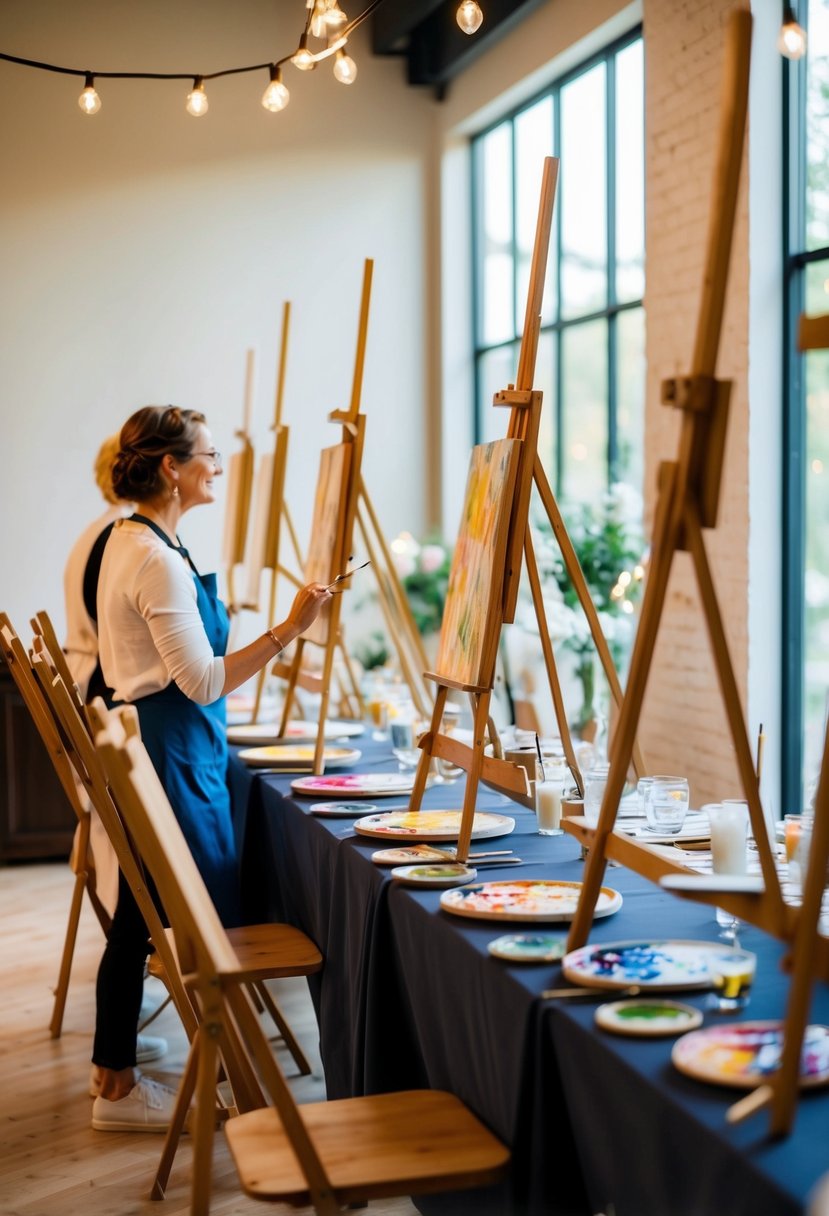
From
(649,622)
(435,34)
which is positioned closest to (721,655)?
(649,622)

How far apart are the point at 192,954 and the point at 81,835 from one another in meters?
1.90

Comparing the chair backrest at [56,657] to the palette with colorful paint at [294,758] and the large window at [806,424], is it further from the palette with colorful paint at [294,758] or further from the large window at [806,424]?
the large window at [806,424]

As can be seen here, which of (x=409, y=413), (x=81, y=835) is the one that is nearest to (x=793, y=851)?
(x=81, y=835)

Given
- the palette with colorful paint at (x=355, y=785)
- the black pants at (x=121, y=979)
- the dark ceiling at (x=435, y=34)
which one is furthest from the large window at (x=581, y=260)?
the black pants at (x=121, y=979)

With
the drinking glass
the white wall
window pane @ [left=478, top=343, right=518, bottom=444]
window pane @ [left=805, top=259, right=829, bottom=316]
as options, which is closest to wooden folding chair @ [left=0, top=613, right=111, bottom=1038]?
the drinking glass

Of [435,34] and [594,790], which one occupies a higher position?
[435,34]

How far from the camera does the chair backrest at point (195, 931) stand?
5.75ft

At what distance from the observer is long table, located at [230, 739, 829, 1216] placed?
4.62 feet

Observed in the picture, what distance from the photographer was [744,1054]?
1553 mm

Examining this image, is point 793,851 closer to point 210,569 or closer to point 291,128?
point 210,569

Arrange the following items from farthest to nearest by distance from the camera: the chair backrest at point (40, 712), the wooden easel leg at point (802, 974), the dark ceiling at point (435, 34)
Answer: the dark ceiling at point (435, 34), the chair backrest at point (40, 712), the wooden easel leg at point (802, 974)

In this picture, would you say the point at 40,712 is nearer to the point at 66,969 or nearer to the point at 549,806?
the point at 66,969

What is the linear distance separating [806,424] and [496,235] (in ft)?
9.94

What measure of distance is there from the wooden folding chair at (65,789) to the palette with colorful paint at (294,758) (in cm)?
49
